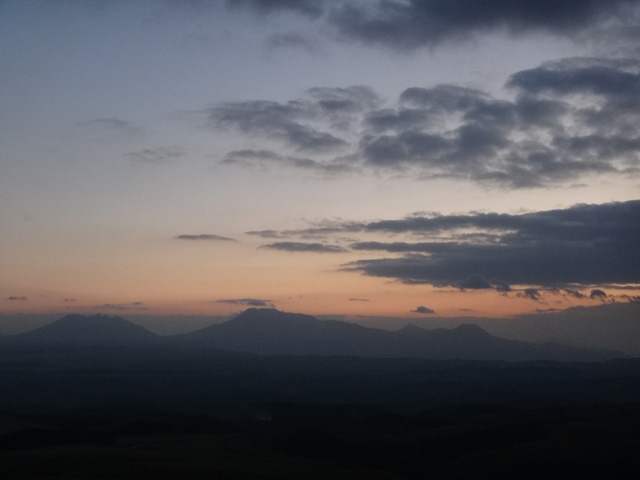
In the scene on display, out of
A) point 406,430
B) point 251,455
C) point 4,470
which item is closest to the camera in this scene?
point 4,470

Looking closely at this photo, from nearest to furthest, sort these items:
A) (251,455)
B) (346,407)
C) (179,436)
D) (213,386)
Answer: (251,455), (179,436), (346,407), (213,386)

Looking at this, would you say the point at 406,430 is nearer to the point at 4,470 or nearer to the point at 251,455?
the point at 251,455

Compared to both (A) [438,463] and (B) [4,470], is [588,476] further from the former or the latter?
(B) [4,470]

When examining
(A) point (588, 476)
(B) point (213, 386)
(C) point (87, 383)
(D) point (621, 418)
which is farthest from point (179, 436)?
(C) point (87, 383)


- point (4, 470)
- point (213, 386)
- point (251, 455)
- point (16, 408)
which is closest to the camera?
point (4, 470)

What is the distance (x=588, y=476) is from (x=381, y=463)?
21.2 metres

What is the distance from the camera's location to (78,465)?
56719mm

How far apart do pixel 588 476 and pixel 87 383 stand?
516ft

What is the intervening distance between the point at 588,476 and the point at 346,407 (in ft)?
200

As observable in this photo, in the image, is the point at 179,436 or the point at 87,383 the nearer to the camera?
the point at 179,436

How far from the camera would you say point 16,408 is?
128 metres

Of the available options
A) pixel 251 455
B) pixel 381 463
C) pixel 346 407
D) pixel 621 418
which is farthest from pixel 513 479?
pixel 346 407

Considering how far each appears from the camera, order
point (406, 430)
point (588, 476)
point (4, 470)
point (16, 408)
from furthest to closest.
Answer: point (16, 408), point (406, 430), point (588, 476), point (4, 470)

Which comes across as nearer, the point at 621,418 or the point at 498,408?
the point at 621,418
